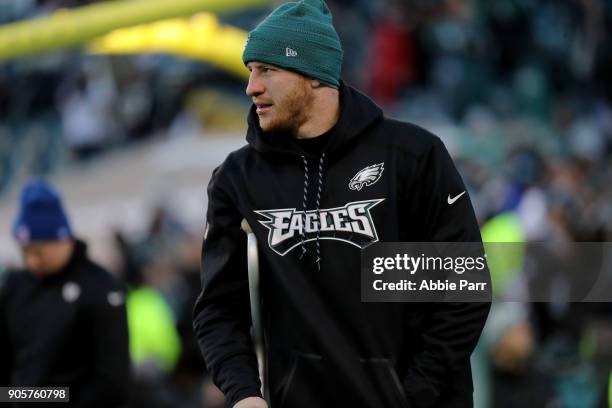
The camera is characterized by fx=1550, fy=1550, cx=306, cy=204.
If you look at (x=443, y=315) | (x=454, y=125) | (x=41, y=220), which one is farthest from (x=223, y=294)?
(x=454, y=125)

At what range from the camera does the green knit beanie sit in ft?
14.6

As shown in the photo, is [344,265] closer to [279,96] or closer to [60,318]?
[279,96]

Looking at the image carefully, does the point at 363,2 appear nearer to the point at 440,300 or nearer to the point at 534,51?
the point at 534,51

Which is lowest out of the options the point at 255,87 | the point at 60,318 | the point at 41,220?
the point at 60,318

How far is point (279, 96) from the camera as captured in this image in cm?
445

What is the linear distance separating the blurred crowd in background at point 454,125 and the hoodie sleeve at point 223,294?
4254mm

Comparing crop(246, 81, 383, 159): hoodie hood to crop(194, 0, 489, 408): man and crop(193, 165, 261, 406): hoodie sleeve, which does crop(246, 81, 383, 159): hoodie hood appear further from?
crop(193, 165, 261, 406): hoodie sleeve

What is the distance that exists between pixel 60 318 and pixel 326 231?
2.55 m

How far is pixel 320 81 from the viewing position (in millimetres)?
4516

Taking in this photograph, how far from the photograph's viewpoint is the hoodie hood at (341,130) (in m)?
4.48

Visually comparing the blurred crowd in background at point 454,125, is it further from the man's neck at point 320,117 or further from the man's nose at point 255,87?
the man's nose at point 255,87

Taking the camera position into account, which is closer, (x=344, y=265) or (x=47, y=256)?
(x=344, y=265)

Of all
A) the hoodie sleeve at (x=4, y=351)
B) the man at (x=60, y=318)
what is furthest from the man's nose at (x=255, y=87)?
the hoodie sleeve at (x=4, y=351)

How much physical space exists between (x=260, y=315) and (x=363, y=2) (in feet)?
38.9
